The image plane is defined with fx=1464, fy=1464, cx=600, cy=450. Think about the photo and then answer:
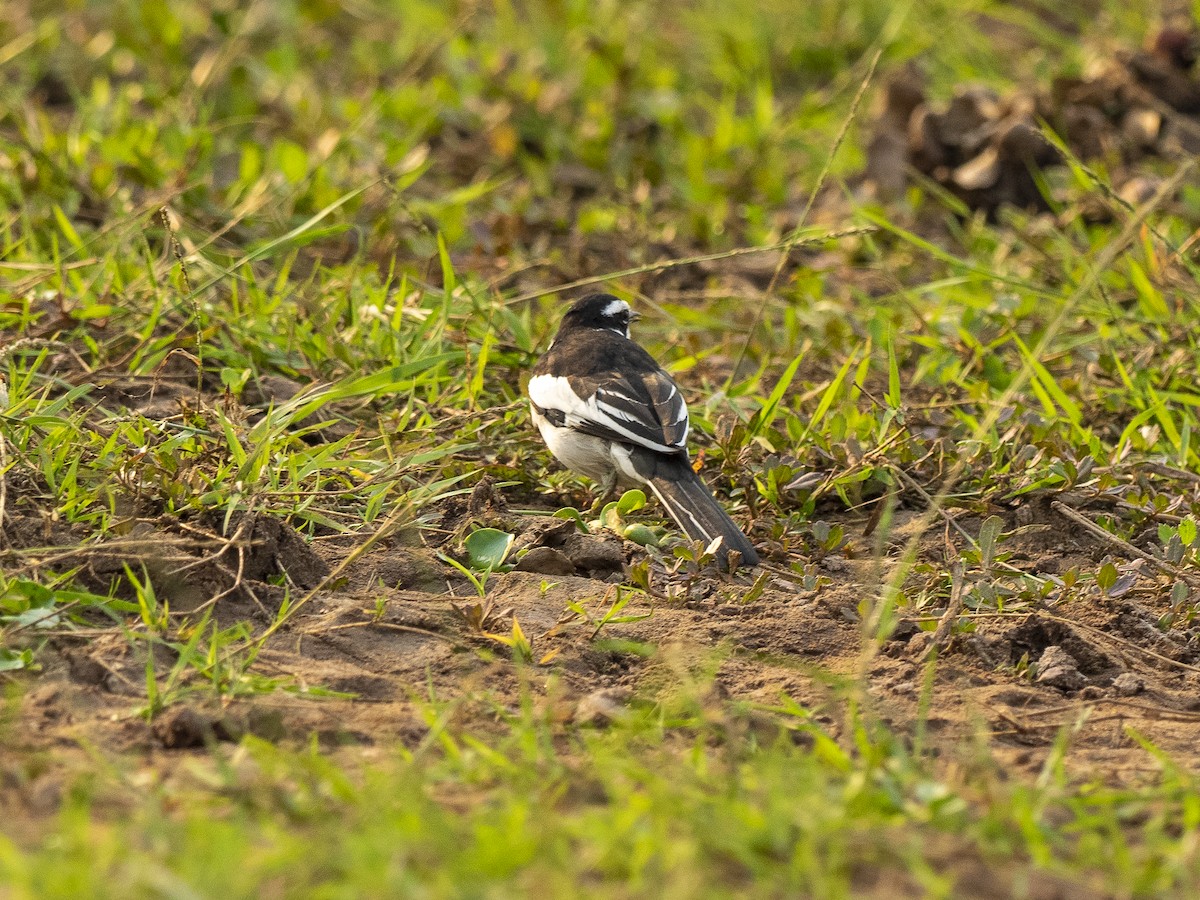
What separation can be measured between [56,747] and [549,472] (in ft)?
8.73

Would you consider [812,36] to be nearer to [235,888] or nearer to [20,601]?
[20,601]

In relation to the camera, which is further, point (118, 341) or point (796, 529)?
point (118, 341)

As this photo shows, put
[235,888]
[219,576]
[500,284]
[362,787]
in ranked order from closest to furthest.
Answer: [235,888] → [362,787] → [219,576] → [500,284]

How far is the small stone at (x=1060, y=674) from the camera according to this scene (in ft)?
13.8

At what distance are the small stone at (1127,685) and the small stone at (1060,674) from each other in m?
0.09

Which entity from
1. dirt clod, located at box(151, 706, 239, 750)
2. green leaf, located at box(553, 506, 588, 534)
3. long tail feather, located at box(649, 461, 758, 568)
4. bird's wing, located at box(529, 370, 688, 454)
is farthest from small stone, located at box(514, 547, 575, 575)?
dirt clod, located at box(151, 706, 239, 750)

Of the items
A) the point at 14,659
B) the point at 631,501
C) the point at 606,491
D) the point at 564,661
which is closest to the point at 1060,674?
the point at 564,661

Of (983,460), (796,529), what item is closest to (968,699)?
(796,529)

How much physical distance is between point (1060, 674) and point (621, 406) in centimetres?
187

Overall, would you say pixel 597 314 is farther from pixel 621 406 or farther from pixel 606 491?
pixel 606 491

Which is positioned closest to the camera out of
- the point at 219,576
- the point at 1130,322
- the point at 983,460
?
the point at 219,576

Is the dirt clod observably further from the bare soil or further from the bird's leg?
the bird's leg

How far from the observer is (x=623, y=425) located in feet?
17.2

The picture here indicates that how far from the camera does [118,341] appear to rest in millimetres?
5934
